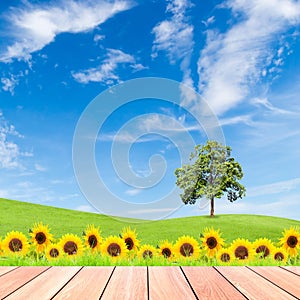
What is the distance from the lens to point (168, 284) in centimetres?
329

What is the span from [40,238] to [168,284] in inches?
97.4

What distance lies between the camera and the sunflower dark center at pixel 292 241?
17.2ft

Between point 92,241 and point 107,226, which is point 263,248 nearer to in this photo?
point 92,241

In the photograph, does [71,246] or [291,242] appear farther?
[291,242]

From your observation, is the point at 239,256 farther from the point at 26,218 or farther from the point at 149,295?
the point at 26,218

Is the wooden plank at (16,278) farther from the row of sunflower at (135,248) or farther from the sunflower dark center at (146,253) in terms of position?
the sunflower dark center at (146,253)

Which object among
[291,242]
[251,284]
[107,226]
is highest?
[107,226]

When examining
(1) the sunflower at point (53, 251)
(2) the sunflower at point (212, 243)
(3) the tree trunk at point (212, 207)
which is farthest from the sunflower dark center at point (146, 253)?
(3) the tree trunk at point (212, 207)

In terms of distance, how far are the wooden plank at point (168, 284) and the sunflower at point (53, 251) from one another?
58.0 inches

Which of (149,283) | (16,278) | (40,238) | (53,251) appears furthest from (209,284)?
(40,238)

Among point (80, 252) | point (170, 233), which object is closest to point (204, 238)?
point (80, 252)

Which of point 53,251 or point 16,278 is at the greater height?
point 53,251

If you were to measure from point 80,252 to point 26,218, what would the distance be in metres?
8.98

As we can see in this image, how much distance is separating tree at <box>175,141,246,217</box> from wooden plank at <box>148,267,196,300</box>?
1475 cm
